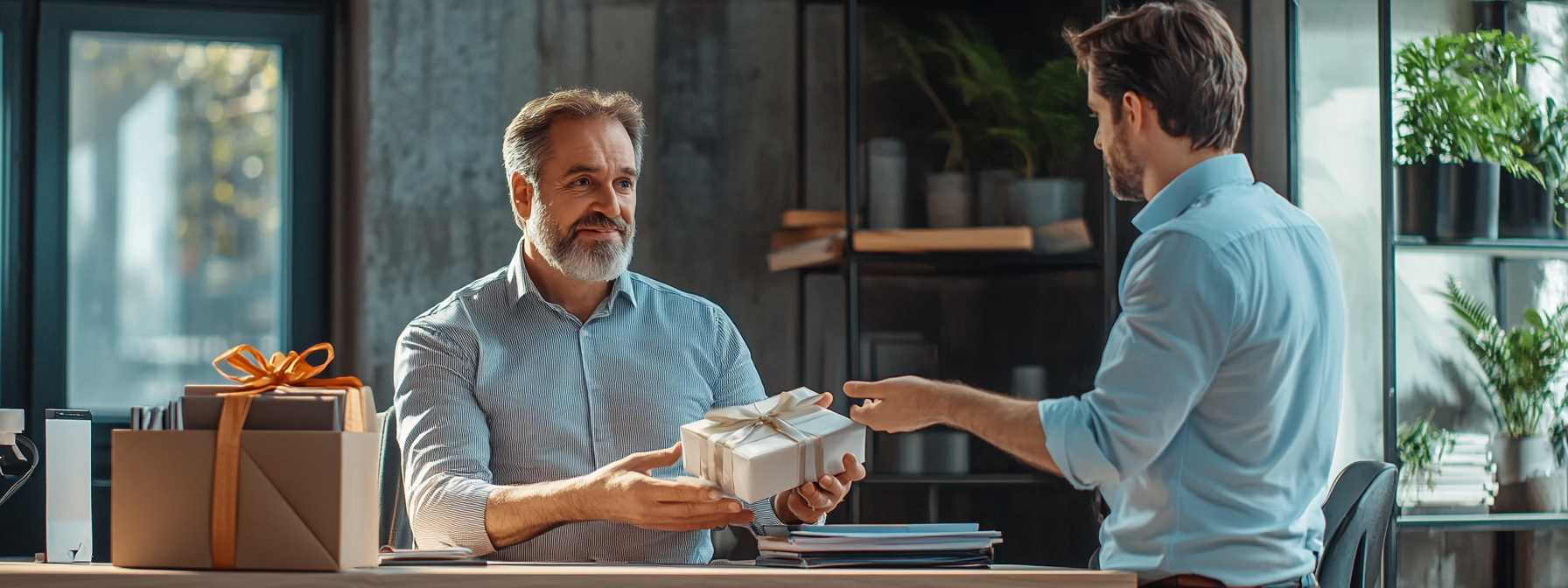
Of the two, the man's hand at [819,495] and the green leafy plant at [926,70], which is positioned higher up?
the green leafy plant at [926,70]

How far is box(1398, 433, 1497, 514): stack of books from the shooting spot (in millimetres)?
2607

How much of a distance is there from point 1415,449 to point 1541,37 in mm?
1118

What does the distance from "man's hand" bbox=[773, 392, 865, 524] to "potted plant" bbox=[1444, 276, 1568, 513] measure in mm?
1731

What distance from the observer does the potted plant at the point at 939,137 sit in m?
2.89

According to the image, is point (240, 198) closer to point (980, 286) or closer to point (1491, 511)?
point (980, 286)

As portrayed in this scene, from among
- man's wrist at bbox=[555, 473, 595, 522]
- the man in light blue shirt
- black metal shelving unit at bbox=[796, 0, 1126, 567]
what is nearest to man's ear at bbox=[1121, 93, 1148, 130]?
the man in light blue shirt

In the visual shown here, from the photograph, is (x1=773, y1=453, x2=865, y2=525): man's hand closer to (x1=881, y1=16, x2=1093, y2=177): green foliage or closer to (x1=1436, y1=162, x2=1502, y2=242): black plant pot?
(x1=881, y1=16, x2=1093, y2=177): green foliage

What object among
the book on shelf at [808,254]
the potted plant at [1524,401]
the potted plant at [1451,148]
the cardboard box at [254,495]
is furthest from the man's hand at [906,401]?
the potted plant at [1524,401]

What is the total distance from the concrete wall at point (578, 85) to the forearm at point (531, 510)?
1426 millimetres

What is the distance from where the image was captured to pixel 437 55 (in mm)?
3244

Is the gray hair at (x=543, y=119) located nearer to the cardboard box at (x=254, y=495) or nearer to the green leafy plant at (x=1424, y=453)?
the cardboard box at (x=254, y=495)

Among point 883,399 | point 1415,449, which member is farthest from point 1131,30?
point 1415,449

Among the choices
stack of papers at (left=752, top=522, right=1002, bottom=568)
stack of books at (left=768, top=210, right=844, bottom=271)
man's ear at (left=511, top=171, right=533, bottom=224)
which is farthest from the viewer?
stack of books at (left=768, top=210, right=844, bottom=271)

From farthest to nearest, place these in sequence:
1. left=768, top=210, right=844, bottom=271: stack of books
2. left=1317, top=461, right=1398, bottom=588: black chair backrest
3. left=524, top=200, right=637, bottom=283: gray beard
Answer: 1. left=768, top=210, right=844, bottom=271: stack of books
2. left=524, top=200, right=637, bottom=283: gray beard
3. left=1317, top=461, right=1398, bottom=588: black chair backrest
